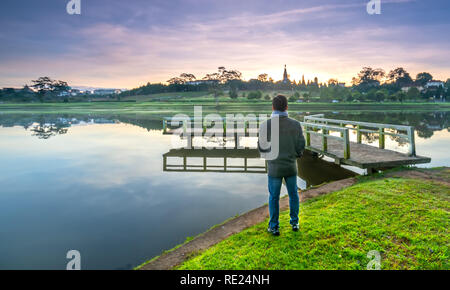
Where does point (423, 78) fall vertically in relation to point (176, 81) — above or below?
above

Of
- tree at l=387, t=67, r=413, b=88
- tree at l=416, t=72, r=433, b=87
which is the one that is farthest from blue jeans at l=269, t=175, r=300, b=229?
tree at l=416, t=72, r=433, b=87

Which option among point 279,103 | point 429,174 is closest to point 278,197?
point 279,103

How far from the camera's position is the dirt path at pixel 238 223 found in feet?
16.3

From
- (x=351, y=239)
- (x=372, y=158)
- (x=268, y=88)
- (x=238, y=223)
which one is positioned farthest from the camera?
(x=268, y=88)

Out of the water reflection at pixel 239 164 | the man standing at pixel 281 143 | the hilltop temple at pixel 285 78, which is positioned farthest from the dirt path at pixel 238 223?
the hilltop temple at pixel 285 78

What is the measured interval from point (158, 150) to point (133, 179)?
254 inches

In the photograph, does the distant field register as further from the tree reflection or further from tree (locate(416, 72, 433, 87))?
tree (locate(416, 72, 433, 87))

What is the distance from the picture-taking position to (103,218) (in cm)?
746

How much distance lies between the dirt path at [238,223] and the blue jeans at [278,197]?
1188 millimetres

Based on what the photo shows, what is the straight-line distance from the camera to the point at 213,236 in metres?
5.80

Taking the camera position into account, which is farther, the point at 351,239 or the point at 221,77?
the point at 221,77

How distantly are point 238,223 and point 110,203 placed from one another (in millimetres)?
4536

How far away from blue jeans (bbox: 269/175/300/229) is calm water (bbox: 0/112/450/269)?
7.92ft

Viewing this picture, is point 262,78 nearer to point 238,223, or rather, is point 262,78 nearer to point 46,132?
point 46,132
